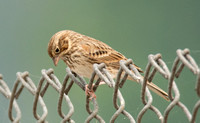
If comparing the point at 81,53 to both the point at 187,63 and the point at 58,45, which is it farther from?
the point at 187,63

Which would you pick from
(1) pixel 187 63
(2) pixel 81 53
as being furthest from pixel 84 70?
(1) pixel 187 63

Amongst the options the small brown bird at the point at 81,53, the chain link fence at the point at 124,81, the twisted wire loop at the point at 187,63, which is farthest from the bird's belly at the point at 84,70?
the twisted wire loop at the point at 187,63

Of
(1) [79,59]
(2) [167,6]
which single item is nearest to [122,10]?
(2) [167,6]

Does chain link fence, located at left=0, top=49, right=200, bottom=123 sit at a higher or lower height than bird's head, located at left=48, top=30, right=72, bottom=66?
lower

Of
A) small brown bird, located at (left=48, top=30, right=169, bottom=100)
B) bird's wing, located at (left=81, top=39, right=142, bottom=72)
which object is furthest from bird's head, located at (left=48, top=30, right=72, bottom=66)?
bird's wing, located at (left=81, top=39, right=142, bottom=72)

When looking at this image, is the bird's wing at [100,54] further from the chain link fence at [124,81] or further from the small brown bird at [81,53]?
the chain link fence at [124,81]

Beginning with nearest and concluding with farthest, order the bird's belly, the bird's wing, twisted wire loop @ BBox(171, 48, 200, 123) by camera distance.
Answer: twisted wire loop @ BBox(171, 48, 200, 123)
the bird's belly
the bird's wing

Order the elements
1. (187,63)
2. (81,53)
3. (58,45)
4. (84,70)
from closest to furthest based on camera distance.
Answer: (187,63) → (84,70) → (58,45) → (81,53)

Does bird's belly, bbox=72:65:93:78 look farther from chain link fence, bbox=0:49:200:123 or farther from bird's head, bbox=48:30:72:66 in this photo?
chain link fence, bbox=0:49:200:123
